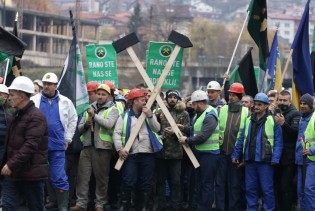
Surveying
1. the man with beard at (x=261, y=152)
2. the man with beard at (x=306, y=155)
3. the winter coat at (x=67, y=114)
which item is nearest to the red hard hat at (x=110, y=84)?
the winter coat at (x=67, y=114)

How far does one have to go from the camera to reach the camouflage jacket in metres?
14.8

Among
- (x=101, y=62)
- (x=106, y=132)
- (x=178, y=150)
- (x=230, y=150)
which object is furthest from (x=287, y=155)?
(x=101, y=62)

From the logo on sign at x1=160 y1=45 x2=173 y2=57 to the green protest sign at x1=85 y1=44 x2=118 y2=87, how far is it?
4.16ft

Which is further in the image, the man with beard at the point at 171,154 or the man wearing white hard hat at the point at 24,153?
the man with beard at the point at 171,154

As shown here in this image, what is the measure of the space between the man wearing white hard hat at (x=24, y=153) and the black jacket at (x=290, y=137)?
13.9ft

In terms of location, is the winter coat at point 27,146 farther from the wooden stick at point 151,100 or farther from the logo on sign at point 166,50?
the logo on sign at point 166,50

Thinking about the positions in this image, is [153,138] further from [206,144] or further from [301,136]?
[301,136]

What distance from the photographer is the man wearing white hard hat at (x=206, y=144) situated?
46.6 ft

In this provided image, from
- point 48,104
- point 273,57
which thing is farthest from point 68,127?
point 273,57

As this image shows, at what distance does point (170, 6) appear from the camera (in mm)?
187750

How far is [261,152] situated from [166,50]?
2349 mm

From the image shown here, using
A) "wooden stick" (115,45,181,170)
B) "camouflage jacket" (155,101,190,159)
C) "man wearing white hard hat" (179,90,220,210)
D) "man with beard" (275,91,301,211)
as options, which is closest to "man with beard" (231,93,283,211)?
"man with beard" (275,91,301,211)

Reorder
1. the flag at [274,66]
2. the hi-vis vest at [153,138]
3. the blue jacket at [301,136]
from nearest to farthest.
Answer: the blue jacket at [301,136], the hi-vis vest at [153,138], the flag at [274,66]

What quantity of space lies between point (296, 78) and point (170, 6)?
173m
